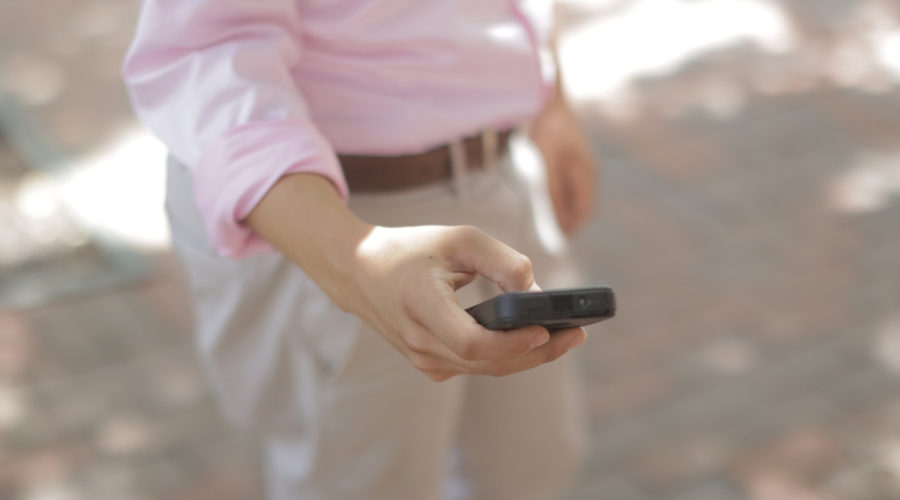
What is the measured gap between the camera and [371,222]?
1238 mm

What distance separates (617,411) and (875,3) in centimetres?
273

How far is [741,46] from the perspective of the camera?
3.85 m

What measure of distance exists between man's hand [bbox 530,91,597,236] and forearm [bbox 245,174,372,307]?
0.70 m

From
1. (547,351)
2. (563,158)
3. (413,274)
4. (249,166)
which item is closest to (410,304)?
(413,274)

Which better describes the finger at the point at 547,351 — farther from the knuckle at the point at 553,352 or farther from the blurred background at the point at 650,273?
the blurred background at the point at 650,273

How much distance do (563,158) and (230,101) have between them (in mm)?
737

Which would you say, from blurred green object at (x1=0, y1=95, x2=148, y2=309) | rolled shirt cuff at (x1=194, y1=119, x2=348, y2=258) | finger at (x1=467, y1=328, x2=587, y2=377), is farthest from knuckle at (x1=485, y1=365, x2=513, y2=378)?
blurred green object at (x1=0, y1=95, x2=148, y2=309)

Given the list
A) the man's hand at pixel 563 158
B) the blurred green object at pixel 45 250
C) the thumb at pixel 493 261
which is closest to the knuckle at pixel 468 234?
the thumb at pixel 493 261

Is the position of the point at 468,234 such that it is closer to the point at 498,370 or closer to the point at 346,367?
the point at 498,370

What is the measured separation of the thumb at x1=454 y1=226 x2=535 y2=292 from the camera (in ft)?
2.71

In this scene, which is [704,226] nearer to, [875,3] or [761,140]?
[761,140]

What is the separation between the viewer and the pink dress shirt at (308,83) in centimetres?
98

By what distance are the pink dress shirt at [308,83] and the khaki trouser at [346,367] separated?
0.35ft

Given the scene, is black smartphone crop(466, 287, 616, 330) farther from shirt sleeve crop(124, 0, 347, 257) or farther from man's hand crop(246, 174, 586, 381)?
shirt sleeve crop(124, 0, 347, 257)
